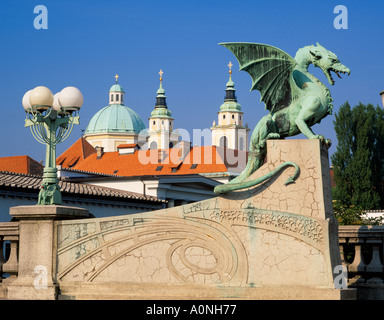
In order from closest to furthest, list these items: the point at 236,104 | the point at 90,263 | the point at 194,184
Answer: the point at 90,263, the point at 194,184, the point at 236,104

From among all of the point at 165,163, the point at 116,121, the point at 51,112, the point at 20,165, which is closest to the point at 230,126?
the point at 116,121

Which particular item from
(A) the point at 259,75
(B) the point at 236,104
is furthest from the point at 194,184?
(B) the point at 236,104

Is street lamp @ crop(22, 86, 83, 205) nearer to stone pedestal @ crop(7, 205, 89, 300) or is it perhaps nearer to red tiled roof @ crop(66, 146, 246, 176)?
stone pedestal @ crop(7, 205, 89, 300)

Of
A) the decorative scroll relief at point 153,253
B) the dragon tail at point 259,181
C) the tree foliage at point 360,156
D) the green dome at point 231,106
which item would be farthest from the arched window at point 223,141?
the dragon tail at point 259,181

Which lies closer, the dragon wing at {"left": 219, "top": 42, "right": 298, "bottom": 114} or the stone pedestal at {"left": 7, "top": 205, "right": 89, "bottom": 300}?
the stone pedestal at {"left": 7, "top": 205, "right": 89, "bottom": 300}

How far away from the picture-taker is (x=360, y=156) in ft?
143

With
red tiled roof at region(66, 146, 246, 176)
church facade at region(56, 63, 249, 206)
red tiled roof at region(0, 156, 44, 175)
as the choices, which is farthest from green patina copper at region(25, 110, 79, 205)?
red tiled roof at region(66, 146, 246, 176)

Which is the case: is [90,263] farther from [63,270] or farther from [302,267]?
[302,267]

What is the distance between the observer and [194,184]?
134ft

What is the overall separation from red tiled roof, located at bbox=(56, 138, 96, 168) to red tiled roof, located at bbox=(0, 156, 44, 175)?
39766 mm

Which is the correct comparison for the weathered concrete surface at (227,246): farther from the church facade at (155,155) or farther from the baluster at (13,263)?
the church facade at (155,155)

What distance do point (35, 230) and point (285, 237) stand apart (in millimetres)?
3809

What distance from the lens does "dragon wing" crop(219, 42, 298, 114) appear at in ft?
37.5
